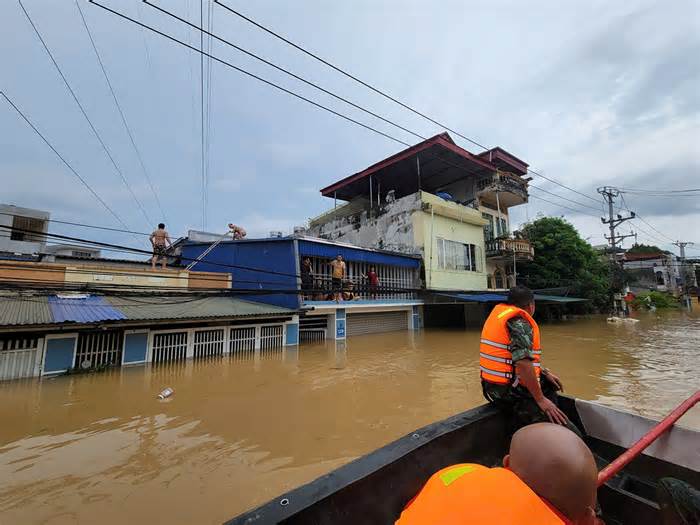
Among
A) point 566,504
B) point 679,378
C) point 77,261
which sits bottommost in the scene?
point 679,378

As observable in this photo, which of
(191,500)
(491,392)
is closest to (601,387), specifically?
(491,392)

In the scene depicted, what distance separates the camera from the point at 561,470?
121 centimetres

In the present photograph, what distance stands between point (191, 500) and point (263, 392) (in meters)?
3.35

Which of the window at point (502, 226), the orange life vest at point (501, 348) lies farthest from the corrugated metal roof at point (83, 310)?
the window at point (502, 226)

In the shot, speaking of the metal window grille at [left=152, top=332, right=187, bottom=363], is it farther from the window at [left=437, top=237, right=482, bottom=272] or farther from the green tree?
the green tree

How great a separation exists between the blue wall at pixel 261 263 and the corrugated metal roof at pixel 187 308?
2.48 feet

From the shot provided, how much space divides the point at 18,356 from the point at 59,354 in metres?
0.66

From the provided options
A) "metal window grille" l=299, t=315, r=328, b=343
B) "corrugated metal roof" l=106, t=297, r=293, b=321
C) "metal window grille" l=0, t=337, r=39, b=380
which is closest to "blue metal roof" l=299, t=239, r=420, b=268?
"corrugated metal roof" l=106, t=297, r=293, b=321

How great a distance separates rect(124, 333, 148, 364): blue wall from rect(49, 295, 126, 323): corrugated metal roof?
2.50 ft

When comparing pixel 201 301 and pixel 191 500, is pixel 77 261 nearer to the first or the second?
pixel 201 301

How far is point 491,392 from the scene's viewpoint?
9.34ft

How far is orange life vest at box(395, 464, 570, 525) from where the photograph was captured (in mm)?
975

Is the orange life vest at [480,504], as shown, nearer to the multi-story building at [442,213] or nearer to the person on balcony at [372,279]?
the person on balcony at [372,279]

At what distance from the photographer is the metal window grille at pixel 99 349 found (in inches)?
307
